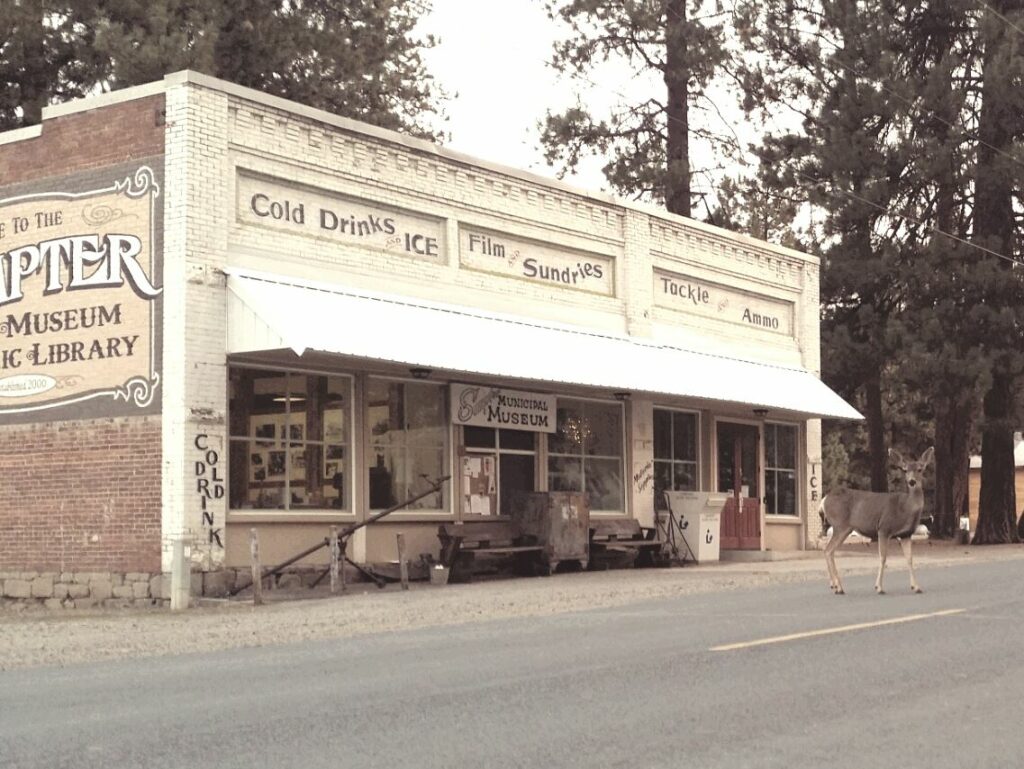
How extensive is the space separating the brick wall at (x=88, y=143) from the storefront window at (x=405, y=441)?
15.9 ft

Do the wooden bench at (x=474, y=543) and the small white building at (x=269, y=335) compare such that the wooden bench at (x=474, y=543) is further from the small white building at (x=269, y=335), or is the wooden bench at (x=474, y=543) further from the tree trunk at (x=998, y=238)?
the tree trunk at (x=998, y=238)

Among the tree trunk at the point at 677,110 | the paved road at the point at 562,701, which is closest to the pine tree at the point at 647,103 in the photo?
the tree trunk at the point at 677,110

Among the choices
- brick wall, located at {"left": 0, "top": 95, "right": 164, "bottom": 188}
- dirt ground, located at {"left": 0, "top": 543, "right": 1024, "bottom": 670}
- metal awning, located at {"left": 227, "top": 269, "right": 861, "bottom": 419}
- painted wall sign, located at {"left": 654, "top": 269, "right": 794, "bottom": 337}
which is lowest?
dirt ground, located at {"left": 0, "top": 543, "right": 1024, "bottom": 670}

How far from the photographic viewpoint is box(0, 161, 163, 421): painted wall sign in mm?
20297

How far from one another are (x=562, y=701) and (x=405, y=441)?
1427 cm

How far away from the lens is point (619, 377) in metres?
25.2

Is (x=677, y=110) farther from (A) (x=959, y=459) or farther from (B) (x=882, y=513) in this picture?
(B) (x=882, y=513)

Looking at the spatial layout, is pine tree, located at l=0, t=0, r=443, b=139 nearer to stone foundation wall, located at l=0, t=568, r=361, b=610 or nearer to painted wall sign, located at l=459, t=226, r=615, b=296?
painted wall sign, located at l=459, t=226, r=615, b=296

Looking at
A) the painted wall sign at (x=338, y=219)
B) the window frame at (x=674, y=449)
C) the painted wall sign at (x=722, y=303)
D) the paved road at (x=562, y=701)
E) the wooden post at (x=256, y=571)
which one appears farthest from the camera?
the painted wall sign at (x=722, y=303)

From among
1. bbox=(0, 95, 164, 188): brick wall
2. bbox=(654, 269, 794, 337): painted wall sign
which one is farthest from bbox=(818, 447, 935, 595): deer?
bbox=(654, 269, 794, 337): painted wall sign

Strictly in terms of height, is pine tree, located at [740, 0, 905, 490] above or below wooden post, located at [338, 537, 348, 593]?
above

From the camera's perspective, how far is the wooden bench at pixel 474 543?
75.0 ft

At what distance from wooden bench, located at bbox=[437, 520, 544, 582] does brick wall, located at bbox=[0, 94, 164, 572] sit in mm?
4808

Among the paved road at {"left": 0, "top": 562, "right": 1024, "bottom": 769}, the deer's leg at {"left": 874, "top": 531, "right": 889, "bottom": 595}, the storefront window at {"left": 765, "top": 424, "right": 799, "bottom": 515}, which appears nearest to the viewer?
the paved road at {"left": 0, "top": 562, "right": 1024, "bottom": 769}
